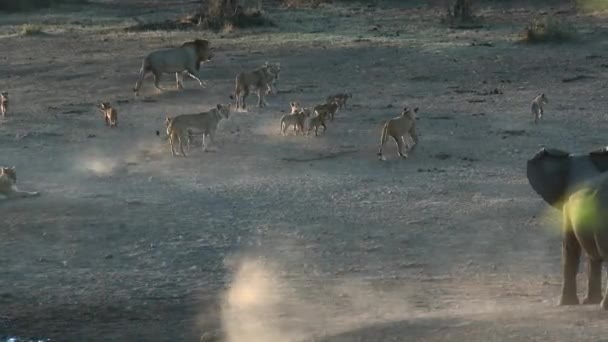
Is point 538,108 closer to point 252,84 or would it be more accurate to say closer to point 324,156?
point 324,156

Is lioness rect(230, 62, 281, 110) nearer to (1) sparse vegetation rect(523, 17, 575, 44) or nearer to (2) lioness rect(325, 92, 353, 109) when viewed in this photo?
(2) lioness rect(325, 92, 353, 109)

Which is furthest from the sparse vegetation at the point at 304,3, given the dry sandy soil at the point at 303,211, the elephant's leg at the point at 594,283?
the elephant's leg at the point at 594,283

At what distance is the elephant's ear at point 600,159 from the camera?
404 inches

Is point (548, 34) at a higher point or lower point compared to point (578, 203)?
lower

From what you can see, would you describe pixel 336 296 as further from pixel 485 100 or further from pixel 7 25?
pixel 7 25

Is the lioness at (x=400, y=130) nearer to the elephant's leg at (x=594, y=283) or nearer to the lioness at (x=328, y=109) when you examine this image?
the lioness at (x=328, y=109)

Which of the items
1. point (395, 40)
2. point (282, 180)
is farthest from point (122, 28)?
point (282, 180)

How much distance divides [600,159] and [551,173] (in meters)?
0.38

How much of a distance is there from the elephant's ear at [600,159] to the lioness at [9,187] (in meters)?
7.87

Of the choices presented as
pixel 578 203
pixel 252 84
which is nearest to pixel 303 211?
pixel 578 203

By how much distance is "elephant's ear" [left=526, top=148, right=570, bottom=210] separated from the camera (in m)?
10.4

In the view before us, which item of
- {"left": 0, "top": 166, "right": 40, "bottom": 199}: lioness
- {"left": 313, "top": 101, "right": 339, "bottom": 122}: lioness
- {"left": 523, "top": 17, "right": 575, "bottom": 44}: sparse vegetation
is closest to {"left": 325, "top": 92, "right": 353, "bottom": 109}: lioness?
{"left": 313, "top": 101, "right": 339, "bottom": 122}: lioness

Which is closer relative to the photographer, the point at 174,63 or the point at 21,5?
the point at 174,63

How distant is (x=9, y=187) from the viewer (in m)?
15.9
